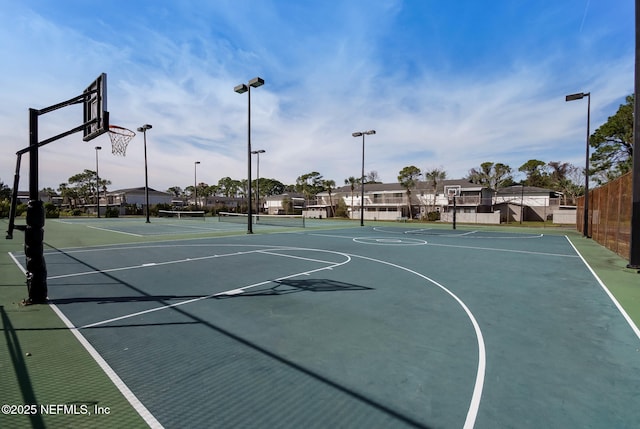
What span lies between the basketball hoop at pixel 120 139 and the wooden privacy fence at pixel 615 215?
67.5 ft

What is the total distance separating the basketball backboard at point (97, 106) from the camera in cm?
744

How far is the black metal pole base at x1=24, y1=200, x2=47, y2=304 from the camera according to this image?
21.4ft

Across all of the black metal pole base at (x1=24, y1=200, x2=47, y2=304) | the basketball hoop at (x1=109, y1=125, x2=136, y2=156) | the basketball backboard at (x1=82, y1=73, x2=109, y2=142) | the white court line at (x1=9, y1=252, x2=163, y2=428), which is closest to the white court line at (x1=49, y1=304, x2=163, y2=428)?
the white court line at (x1=9, y1=252, x2=163, y2=428)

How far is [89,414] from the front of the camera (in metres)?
3.16

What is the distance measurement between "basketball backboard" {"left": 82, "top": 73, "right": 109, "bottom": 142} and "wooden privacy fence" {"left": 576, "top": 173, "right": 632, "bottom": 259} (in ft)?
56.0

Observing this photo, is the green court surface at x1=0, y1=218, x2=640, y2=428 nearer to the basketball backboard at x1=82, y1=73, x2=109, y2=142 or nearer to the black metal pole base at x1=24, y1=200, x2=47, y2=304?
the black metal pole base at x1=24, y1=200, x2=47, y2=304

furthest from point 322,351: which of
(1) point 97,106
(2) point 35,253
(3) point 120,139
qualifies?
(3) point 120,139

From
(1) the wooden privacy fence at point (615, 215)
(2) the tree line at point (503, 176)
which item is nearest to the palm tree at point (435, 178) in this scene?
(2) the tree line at point (503, 176)

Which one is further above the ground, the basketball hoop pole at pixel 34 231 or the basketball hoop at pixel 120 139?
the basketball hoop at pixel 120 139

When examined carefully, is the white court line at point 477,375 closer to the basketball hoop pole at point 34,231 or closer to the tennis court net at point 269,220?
the basketball hoop pole at point 34,231

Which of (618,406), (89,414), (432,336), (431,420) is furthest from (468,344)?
(89,414)

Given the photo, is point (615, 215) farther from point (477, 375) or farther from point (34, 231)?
point (34, 231)

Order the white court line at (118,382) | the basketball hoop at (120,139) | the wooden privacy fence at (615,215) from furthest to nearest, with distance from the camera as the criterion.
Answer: the basketball hoop at (120,139), the wooden privacy fence at (615,215), the white court line at (118,382)

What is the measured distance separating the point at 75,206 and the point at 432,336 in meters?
98.2
